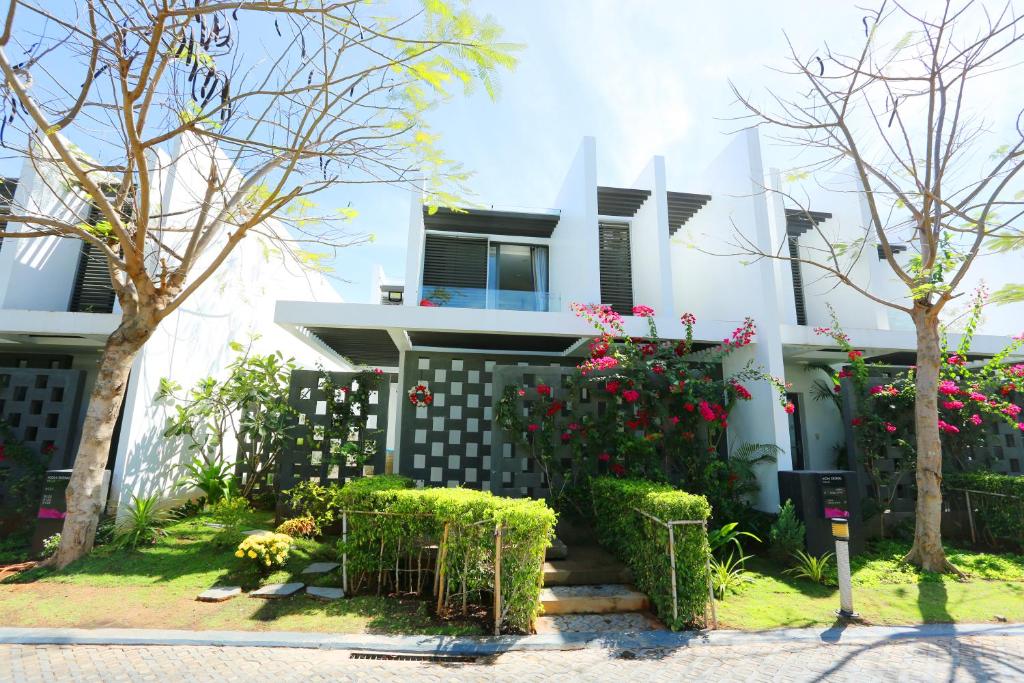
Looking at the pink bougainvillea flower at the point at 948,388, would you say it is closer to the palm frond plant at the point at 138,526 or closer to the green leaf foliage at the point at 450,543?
the green leaf foliage at the point at 450,543

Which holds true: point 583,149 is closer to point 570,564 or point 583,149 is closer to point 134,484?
point 570,564

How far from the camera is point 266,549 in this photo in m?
5.24

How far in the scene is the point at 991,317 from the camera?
1223cm

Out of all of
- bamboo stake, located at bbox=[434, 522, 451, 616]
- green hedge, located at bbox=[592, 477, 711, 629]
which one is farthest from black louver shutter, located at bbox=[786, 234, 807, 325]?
bamboo stake, located at bbox=[434, 522, 451, 616]

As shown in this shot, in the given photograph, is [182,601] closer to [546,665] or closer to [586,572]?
[546,665]

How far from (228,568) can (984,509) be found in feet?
33.8

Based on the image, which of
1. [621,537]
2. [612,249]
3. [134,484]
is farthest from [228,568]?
[612,249]

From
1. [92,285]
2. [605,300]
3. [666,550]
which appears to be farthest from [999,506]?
[92,285]

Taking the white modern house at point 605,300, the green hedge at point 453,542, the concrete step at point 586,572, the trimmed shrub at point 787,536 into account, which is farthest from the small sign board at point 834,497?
the green hedge at point 453,542

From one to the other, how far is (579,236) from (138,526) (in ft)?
26.7

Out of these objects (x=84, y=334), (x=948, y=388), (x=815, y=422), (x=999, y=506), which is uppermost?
(x=84, y=334)

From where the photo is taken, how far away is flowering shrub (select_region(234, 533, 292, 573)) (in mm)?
5184

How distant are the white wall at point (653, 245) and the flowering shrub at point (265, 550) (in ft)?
23.1

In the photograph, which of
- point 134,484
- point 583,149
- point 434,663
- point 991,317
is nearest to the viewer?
point 434,663
